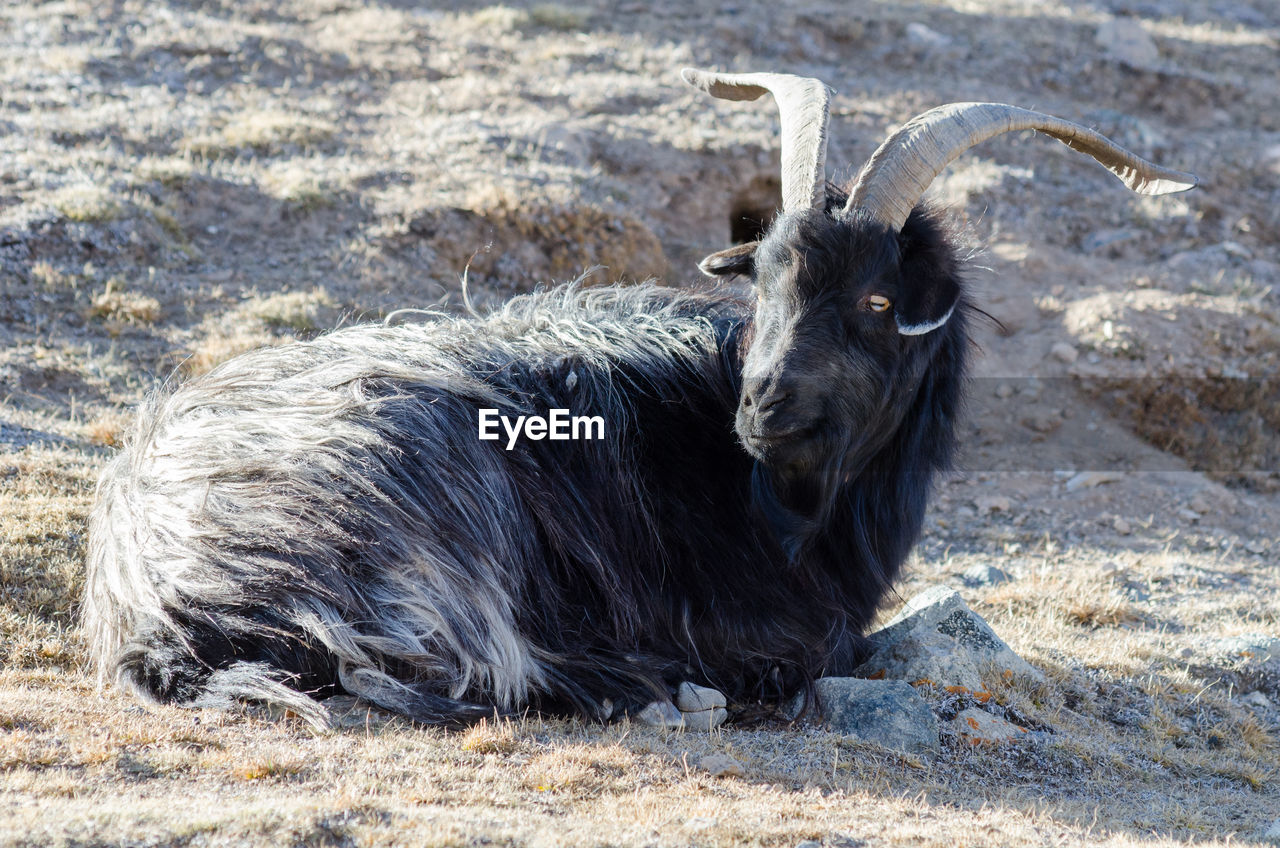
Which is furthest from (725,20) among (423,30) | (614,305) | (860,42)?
(614,305)

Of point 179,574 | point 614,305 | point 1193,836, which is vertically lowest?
point 1193,836

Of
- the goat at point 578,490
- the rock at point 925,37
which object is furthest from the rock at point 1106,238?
the goat at point 578,490

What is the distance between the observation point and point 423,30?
1738 cm

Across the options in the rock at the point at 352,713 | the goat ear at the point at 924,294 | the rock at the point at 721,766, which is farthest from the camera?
the goat ear at the point at 924,294

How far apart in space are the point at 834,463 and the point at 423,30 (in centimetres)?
1389

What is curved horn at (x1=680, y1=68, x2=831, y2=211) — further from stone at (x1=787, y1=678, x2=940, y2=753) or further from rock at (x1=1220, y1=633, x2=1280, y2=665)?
rock at (x1=1220, y1=633, x2=1280, y2=665)

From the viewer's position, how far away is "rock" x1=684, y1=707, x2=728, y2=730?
5133mm

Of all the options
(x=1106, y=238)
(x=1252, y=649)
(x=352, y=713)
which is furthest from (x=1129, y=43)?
(x=352, y=713)

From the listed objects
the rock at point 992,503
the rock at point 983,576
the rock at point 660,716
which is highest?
the rock at point 660,716

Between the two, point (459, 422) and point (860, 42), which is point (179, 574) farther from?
point (860, 42)

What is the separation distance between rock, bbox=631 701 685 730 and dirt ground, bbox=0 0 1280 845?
211mm

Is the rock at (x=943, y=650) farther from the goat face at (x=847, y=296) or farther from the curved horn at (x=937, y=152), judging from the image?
the curved horn at (x=937, y=152)

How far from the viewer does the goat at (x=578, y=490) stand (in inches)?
195

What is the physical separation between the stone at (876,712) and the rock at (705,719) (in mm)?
346
